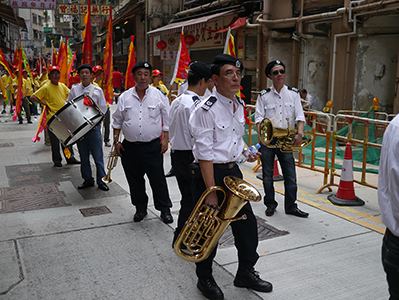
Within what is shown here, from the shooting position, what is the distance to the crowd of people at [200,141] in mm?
3295

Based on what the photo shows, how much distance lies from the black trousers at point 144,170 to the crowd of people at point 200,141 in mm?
13

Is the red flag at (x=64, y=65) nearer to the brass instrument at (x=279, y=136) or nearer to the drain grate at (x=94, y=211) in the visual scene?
the drain grate at (x=94, y=211)

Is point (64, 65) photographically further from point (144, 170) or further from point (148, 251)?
point (148, 251)

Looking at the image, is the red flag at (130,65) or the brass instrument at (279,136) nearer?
the brass instrument at (279,136)

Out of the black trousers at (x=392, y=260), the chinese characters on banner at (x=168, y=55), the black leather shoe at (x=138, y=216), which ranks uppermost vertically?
the chinese characters on banner at (x=168, y=55)

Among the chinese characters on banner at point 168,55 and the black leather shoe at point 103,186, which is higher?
the chinese characters on banner at point 168,55

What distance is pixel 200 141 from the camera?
10.6 feet

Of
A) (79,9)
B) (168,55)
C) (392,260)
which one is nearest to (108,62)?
(392,260)

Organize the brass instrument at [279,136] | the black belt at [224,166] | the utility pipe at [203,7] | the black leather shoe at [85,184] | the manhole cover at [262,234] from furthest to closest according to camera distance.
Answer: the utility pipe at [203,7] < the black leather shoe at [85,184] < the brass instrument at [279,136] < the manhole cover at [262,234] < the black belt at [224,166]

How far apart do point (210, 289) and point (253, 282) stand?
1.25ft

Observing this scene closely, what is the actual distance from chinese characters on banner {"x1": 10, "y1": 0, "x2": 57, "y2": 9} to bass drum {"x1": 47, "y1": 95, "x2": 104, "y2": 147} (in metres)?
14.0

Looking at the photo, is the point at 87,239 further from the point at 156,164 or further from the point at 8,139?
the point at 8,139

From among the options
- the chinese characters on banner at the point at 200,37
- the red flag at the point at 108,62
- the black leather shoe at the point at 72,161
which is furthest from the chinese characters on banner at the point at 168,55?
the black leather shoe at the point at 72,161

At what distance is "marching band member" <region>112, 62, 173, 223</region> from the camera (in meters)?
5.22
